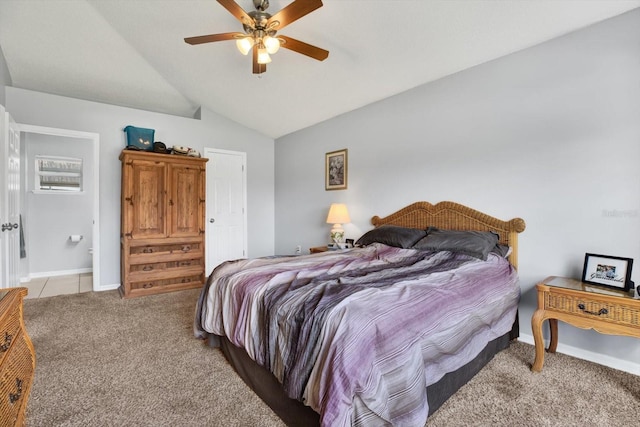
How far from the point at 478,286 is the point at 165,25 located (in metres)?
3.83

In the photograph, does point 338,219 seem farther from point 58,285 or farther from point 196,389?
point 58,285

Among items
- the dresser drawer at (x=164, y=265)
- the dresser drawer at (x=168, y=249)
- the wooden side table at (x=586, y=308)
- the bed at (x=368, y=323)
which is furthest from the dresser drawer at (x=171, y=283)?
the wooden side table at (x=586, y=308)

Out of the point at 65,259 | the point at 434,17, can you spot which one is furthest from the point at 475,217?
the point at 65,259

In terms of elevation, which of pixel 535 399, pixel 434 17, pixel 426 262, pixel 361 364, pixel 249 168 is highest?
pixel 434 17

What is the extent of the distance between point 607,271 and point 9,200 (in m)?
5.30

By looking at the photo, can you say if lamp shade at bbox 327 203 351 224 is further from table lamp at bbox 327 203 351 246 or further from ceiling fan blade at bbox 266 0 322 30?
ceiling fan blade at bbox 266 0 322 30

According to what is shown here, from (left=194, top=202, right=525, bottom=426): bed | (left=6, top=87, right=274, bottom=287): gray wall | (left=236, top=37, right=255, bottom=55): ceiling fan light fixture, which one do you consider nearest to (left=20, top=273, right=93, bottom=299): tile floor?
(left=6, top=87, right=274, bottom=287): gray wall

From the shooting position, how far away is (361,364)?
1140 millimetres

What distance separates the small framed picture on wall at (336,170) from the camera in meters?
4.23

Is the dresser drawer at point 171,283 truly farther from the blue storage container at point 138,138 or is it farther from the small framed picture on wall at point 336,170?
the small framed picture on wall at point 336,170

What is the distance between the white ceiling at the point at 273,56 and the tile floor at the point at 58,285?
2.72 m

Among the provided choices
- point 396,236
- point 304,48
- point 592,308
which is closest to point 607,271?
point 592,308

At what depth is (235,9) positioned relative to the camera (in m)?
2.06

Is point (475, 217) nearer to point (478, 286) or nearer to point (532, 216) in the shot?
point (532, 216)
